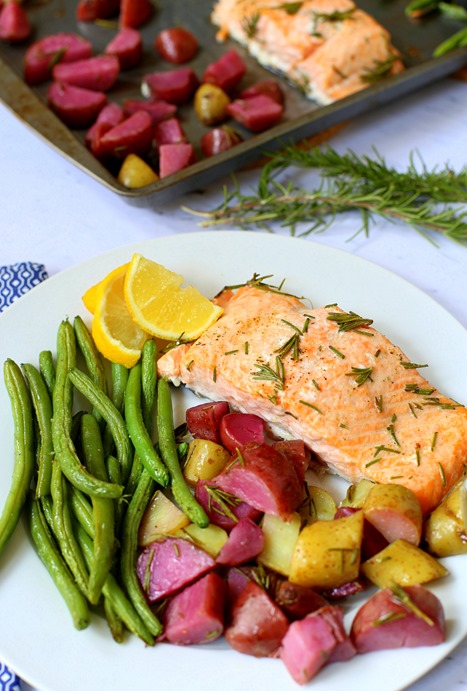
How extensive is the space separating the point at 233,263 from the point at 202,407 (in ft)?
3.08

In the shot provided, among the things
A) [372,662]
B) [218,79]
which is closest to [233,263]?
[218,79]

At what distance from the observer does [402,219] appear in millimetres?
→ 4484

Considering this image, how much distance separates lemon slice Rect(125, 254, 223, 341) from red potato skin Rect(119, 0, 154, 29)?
9.40 ft

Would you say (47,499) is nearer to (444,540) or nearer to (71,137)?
(444,540)

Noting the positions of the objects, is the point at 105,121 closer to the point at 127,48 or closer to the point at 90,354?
the point at 127,48

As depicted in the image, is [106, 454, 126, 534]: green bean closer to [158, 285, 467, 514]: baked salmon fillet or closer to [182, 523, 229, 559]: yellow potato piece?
[182, 523, 229, 559]: yellow potato piece

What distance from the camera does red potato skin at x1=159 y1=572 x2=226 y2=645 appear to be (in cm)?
259

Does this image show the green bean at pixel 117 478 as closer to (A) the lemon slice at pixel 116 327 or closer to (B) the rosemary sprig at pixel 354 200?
(A) the lemon slice at pixel 116 327

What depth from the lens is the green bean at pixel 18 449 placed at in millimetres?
2971

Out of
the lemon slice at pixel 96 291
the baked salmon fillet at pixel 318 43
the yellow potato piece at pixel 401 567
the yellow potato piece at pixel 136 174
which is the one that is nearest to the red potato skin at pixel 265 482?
the yellow potato piece at pixel 401 567

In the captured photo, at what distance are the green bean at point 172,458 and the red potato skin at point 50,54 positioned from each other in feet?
9.27

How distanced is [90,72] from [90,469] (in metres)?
3.08

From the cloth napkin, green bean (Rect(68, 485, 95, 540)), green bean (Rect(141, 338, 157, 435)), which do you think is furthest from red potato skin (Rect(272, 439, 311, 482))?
the cloth napkin

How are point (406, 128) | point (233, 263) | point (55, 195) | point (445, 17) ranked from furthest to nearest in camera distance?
point (445, 17) → point (406, 128) → point (55, 195) → point (233, 263)
